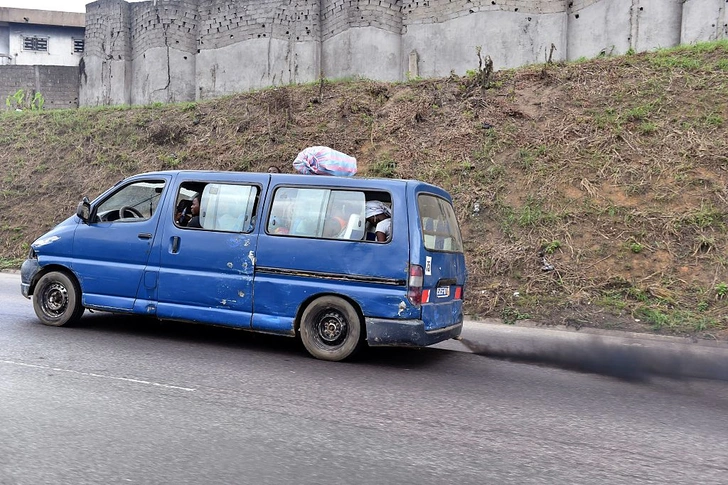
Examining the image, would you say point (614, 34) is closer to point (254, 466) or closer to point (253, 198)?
point (253, 198)

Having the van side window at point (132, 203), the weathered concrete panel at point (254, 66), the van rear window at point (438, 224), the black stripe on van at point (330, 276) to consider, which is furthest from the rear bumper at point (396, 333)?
the weathered concrete panel at point (254, 66)

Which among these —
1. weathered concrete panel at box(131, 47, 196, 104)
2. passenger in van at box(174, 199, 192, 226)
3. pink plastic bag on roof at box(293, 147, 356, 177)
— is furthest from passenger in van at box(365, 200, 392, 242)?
weathered concrete panel at box(131, 47, 196, 104)

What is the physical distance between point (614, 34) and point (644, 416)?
15341 millimetres

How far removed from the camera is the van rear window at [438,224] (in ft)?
21.6

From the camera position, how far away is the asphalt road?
12.3 ft

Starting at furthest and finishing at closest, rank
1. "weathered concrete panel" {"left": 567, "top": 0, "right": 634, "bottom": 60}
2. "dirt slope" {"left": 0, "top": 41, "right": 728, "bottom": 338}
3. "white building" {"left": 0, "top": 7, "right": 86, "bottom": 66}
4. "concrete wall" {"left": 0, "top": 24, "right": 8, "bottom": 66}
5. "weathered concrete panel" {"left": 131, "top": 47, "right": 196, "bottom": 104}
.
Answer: "concrete wall" {"left": 0, "top": 24, "right": 8, "bottom": 66} → "white building" {"left": 0, "top": 7, "right": 86, "bottom": 66} → "weathered concrete panel" {"left": 131, "top": 47, "right": 196, "bottom": 104} → "weathered concrete panel" {"left": 567, "top": 0, "right": 634, "bottom": 60} → "dirt slope" {"left": 0, "top": 41, "right": 728, "bottom": 338}

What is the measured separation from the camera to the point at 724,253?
10.4 m

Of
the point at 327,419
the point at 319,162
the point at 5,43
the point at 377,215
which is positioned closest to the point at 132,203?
the point at 319,162

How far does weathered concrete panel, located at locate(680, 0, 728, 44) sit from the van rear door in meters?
12.6

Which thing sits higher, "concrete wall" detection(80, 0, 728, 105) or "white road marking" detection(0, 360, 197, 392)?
"concrete wall" detection(80, 0, 728, 105)

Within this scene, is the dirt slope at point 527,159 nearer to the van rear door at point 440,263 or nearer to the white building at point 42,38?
the van rear door at point 440,263

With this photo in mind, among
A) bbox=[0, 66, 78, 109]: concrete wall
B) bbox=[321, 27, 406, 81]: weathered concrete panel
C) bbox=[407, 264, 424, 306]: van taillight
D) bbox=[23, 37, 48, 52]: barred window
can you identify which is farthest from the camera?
bbox=[23, 37, 48, 52]: barred window

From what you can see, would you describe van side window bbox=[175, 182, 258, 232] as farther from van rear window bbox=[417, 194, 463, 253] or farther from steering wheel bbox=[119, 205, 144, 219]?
van rear window bbox=[417, 194, 463, 253]

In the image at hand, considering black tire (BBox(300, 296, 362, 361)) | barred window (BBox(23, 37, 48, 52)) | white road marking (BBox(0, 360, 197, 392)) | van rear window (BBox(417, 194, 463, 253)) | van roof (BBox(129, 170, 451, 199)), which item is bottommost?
white road marking (BBox(0, 360, 197, 392))
